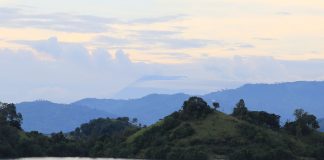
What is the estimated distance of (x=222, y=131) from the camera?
19800 centimetres

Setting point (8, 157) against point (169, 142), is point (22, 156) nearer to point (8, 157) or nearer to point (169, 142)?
point (8, 157)

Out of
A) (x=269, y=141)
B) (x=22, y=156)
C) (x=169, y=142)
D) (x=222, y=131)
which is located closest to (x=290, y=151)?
(x=269, y=141)

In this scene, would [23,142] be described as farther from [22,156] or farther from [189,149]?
[189,149]

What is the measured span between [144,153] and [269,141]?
37.1 metres

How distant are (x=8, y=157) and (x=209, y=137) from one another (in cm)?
5815

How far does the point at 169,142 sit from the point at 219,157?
758 inches

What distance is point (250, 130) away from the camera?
645 ft

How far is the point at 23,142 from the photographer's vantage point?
637 ft

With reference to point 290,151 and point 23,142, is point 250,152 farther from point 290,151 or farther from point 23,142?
point 23,142

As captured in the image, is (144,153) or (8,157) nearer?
(8,157)

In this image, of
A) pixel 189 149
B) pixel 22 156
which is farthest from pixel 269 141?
pixel 22 156

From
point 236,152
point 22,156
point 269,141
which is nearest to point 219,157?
point 236,152

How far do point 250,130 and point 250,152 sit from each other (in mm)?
11889

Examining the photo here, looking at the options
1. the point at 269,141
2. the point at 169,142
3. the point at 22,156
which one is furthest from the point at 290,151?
the point at 22,156
